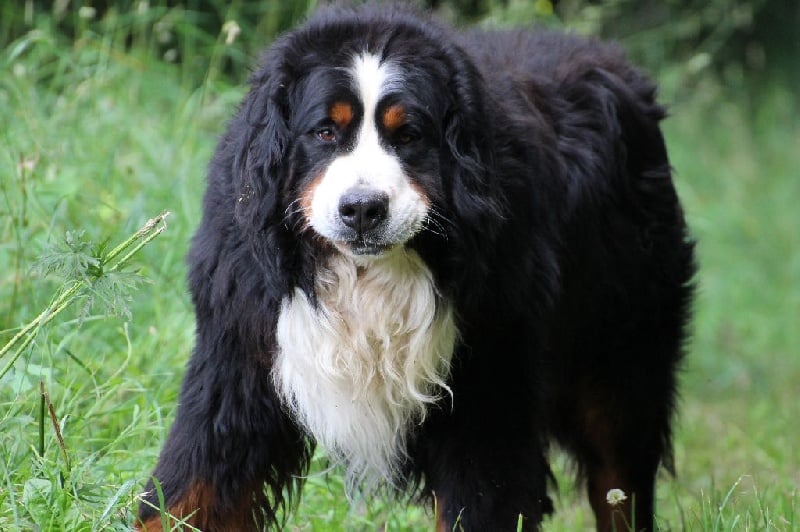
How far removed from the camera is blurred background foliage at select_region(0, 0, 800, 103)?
665 centimetres

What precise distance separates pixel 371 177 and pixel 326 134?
0.73ft

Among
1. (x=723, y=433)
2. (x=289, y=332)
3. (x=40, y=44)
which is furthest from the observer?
(x=723, y=433)

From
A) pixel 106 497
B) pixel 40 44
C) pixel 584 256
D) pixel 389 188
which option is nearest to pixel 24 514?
pixel 106 497

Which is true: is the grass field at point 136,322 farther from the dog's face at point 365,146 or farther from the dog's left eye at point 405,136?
the dog's left eye at point 405,136

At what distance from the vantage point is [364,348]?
3.66 metres

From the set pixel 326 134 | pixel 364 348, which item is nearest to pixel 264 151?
pixel 326 134

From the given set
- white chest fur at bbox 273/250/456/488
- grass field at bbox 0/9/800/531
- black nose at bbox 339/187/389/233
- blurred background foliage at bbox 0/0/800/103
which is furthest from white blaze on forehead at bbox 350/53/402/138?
blurred background foliage at bbox 0/0/800/103

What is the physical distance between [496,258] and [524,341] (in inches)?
10.5

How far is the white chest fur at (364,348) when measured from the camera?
11.8ft

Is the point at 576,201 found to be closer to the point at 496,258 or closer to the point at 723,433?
the point at 496,258

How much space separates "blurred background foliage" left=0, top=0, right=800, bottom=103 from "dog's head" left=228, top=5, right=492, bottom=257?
3.95 ft

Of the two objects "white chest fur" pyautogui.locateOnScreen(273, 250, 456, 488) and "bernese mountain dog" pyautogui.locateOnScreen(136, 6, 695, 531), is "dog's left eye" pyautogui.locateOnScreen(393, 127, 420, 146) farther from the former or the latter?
"white chest fur" pyautogui.locateOnScreen(273, 250, 456, 488)

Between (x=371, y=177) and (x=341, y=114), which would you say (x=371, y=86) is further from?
(x=371, y=177)

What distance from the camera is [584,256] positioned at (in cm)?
427
